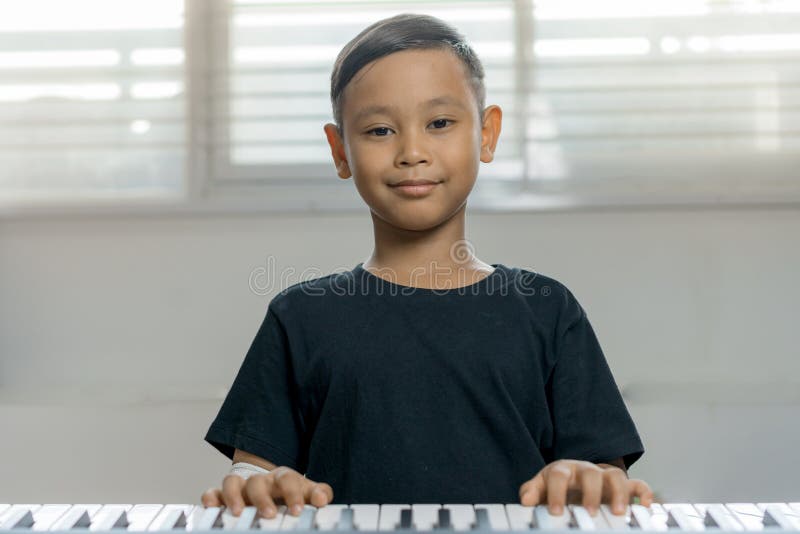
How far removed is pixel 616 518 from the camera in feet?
2.13

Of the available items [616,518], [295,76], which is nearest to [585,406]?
[616,518]

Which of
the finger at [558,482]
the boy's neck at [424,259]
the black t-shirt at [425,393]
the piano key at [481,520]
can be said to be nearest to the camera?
the piano key at [481,520]

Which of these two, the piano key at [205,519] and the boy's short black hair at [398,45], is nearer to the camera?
the piano key at [205,519]

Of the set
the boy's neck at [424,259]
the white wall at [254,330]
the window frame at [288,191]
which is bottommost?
the white wall at [254,330]

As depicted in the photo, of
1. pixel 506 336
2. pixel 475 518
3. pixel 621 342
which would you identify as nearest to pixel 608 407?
pixel 506 336

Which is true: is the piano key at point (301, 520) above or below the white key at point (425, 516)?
below

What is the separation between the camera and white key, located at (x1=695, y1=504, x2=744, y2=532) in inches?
24.0

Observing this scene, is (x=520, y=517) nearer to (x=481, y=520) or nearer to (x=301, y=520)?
(x=481, y=520)

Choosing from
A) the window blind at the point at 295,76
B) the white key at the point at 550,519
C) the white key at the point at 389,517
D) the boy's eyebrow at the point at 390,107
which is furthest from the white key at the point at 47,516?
the window blind at the point at 295,76

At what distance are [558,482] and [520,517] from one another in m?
0.10

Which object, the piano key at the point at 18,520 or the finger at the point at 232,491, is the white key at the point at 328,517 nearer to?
the finger at the point at 232,491

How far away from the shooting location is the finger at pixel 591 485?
2.33 ft

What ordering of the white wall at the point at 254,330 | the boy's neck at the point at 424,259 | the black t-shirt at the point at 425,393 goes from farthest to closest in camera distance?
the white wall at the point at 254,330 → the boy's neck at the point at 424,259 → the black t-shirt at the point at 425,393

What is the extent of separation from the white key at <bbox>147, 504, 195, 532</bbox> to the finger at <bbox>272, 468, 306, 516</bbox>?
0.23 ft
